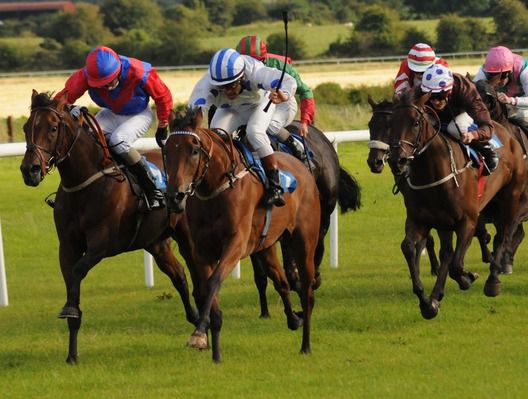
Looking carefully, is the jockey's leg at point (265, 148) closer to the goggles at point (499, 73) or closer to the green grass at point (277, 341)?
the green grass at point (277, 341)

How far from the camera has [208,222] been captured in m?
7.39

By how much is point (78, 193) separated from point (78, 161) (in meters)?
0.21

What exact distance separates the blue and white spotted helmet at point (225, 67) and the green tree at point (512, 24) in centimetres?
4082

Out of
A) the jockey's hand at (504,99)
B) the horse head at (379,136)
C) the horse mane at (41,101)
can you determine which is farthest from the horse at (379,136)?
the horse mane at (41,101)

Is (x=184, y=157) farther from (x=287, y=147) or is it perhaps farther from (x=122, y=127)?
(x=287, y=147)

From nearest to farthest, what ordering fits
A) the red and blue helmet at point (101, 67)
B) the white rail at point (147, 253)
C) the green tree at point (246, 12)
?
the red and blue helmet at point (101, 67) → the white rail at point (147, 253) → the green tree at point (246, 12)

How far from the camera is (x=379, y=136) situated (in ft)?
29.0

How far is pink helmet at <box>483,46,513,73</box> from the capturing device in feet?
34.1

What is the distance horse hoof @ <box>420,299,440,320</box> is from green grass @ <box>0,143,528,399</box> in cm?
10

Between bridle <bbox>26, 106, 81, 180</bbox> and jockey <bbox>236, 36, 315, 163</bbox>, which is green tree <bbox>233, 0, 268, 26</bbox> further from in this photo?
bridle <bbox>26, 106, 81, 180</bbox>

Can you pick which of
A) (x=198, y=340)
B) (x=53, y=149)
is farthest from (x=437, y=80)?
(x=198, y=340)

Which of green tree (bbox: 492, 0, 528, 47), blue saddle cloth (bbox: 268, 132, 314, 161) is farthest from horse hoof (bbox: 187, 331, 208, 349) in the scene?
green tree (bbox: 492, 0, 528, 47)

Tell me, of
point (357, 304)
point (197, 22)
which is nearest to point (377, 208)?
point (357, 304)

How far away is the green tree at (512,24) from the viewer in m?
47.5
